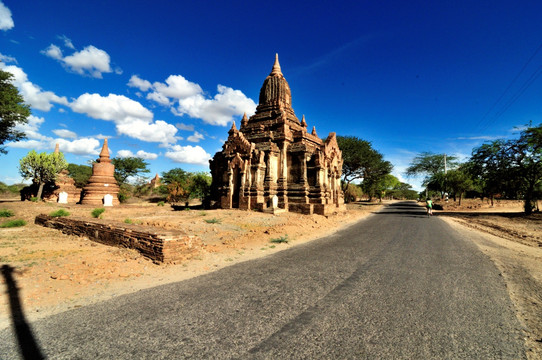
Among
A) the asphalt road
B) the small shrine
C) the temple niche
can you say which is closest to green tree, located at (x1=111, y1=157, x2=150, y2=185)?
the small shrine

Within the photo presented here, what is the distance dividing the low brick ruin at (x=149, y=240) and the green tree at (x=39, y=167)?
20889 mm

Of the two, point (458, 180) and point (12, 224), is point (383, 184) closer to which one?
point (458, 180)

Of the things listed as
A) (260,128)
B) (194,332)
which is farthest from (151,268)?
(260,128)

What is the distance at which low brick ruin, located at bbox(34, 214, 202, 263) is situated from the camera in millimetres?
5605

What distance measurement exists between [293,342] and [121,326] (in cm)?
218

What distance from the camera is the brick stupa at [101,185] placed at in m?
18.9

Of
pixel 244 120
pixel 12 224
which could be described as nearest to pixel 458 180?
pixel 244 120

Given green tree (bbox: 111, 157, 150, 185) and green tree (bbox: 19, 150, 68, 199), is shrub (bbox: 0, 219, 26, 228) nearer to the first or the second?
green tree (bbox: 19, 150, 68, 199)

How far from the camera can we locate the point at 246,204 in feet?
52.1

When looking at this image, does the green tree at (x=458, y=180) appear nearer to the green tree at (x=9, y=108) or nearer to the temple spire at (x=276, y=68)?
the temple spire at (x=276, y=68)

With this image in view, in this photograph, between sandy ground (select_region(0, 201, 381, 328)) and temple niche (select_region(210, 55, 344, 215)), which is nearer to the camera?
sandy ground (select_region(0, 201, 381, 328))

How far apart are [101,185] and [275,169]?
14.7 m

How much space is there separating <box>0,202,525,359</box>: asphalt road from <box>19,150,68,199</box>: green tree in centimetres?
2638

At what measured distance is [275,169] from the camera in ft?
56.9
